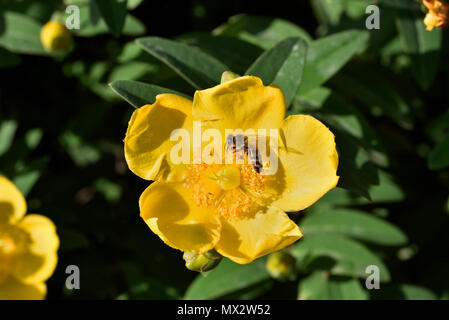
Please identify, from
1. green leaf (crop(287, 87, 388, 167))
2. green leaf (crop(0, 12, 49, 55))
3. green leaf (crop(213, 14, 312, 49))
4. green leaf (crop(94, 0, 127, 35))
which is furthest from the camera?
green leaf (crop(213, 14, 312, 49))

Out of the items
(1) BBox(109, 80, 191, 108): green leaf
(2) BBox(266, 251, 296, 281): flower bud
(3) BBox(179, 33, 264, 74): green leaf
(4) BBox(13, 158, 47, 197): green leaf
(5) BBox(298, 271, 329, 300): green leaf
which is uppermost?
(1) BBox(109, 80, 191, 108): green leaf

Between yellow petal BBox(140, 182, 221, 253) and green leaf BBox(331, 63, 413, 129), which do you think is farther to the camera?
green leaf BBox(331, 63, 413, 129)

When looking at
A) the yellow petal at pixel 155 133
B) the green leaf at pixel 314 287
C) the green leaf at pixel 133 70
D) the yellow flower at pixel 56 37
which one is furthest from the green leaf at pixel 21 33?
the green leaf at pixel 314 287

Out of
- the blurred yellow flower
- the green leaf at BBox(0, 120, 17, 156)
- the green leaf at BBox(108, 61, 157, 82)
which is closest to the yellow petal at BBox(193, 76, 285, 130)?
the blurred yellow flower

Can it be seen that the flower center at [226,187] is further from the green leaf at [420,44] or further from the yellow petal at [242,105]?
the green leaf at [420,44]

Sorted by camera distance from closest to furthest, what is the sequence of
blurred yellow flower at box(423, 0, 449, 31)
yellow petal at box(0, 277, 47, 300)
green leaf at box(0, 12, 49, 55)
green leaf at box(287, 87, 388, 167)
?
blurred yellow flower at box(423, 0, 449, 31), green leaf at box(287, 87, 388, 167), yellow petal at box(0, 277, 47, 300), green leaf at box(0, 12, 49, 55)

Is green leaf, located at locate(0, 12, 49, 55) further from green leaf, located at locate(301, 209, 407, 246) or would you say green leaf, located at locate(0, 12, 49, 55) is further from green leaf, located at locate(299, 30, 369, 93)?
green leaf, located at locate(301, 209, 407, 246)

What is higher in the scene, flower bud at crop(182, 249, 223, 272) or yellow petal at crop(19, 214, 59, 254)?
flower bud at crop(182, 249, 223, 272)
